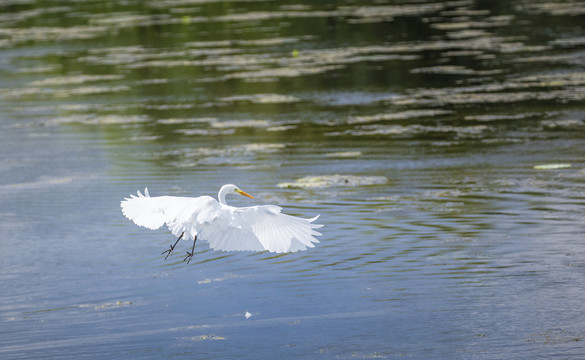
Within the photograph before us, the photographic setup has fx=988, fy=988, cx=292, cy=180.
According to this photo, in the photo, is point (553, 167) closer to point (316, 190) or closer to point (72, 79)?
point (316, 190)

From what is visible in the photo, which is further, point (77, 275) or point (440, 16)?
point (440, 16)

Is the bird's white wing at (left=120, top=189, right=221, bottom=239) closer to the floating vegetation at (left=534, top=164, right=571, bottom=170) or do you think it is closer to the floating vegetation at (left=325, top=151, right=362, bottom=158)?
the floating vegetation at (left=325, top=151, right=362, bottom=158)

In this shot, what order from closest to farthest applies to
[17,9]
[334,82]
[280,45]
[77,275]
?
[77,275]
[334,82]
[280,45]
[17,9]

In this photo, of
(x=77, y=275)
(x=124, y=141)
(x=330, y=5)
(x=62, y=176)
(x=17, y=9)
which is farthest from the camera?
(x=17, y=9)

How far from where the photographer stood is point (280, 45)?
20078mm

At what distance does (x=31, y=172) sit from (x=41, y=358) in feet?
18.1

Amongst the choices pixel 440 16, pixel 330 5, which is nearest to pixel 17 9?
pixel 330 5

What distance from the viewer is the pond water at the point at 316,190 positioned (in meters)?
6.51

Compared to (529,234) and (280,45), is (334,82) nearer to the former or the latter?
(280,45)

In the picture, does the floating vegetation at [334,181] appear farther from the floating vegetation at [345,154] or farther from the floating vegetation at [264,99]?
the floating vegetation at [264,99]

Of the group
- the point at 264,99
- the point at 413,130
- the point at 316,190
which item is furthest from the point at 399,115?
the point at 316,190

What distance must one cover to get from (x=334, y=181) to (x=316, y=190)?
13.4 inches

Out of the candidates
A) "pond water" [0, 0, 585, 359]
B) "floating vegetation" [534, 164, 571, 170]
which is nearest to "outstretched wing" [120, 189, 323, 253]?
"pond water" [0, 0, 585, 359]

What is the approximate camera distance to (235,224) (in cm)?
654
